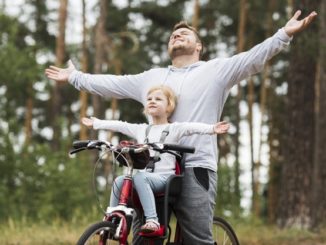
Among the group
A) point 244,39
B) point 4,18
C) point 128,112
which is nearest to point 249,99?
point 244,39

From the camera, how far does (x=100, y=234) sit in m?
4.96

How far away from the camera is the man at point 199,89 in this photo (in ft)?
18.0

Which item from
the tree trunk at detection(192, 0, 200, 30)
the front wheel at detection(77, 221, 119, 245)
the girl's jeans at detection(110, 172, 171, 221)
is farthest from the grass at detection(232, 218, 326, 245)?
the tree trunk at detection(192, 0, 200, 30)

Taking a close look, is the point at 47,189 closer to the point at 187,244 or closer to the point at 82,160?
the point at 82,160

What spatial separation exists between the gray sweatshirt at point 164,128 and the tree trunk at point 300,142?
803cm

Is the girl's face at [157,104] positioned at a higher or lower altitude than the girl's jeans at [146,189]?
higher

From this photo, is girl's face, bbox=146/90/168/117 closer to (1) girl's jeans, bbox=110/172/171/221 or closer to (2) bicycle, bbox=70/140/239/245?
(2) bicycle, bbox=70/140/239/245

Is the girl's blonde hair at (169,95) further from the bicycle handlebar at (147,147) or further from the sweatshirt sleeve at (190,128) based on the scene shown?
the bicycle handlebar at (147,147)

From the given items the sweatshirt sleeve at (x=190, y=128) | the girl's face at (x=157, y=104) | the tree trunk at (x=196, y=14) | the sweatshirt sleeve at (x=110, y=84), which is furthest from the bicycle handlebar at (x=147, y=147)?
the tree trunk at (x=196, y=14)

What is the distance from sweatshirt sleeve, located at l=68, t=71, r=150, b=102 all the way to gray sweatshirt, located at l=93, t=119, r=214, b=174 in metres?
0.41

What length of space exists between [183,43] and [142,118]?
21.7 m

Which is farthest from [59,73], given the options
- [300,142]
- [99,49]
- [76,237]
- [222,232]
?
[99,49]

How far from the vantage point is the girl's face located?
552 cm

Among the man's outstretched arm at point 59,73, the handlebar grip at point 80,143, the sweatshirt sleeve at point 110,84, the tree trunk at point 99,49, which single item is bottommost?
the handlebar grip at point 80,143
